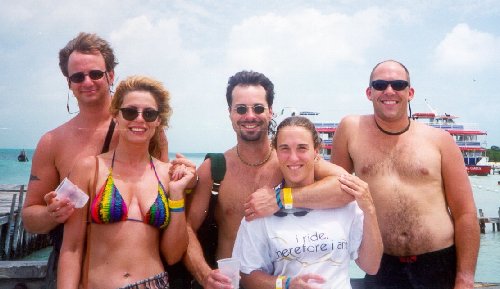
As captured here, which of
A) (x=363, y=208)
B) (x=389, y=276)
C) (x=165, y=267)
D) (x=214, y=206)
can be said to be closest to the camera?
(x=363, y=208)

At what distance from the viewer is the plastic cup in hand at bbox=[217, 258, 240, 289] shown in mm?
2621

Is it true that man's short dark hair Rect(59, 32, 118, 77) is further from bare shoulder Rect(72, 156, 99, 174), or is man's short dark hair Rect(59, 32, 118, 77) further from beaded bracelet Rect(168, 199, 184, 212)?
beaded bracelet Rect(168, 199, 184, 212)

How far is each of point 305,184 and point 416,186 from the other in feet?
4.81

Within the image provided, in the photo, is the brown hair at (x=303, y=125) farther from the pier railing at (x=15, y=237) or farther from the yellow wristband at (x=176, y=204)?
the pier railing at (x=15, y=237)

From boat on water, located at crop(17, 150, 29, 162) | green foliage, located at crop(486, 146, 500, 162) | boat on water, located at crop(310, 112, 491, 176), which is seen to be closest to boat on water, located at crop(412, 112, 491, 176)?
boat on water, located at crop(310, 112, 491, 176)

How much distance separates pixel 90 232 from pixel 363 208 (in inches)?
78.3

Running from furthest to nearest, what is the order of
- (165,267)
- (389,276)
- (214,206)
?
(389,276) → (214,206) → (165,267)

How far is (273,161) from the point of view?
12.3 ft

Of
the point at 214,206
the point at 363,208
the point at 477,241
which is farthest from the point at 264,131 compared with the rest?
the point at 477,241

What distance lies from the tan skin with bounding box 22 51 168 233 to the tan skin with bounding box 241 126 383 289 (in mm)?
1555

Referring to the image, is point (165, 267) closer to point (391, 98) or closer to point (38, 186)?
point (38, 186)

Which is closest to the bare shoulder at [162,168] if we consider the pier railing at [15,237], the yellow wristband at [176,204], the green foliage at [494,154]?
the yellow wristband at [176,204]

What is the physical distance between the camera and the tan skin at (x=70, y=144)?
11.0 ft

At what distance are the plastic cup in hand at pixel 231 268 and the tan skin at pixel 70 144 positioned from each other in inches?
58.9
